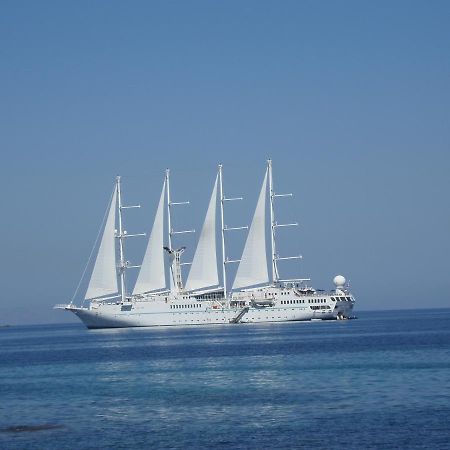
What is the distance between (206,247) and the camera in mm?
106375

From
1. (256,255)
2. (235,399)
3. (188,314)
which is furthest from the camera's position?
(188,314)

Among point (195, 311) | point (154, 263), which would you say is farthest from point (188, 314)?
point (154, 263)

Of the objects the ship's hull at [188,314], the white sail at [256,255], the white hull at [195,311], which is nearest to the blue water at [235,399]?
the white sail at [256,255]

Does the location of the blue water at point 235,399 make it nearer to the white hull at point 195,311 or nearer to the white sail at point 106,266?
the white sail at point 106,266

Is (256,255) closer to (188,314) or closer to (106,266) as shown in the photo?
(188,314)

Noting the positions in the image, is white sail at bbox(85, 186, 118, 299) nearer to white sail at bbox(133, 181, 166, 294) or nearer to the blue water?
white sail at bbox(133, 181, 166, 294)

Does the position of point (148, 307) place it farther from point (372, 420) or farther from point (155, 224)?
point (372, 420)

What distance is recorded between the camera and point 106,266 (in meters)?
108

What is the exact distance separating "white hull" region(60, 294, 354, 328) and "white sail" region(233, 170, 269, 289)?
4.65 metres

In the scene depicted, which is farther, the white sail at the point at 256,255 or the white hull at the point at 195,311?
the white hull at the point at 195,311

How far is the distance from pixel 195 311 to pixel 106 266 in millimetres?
11444

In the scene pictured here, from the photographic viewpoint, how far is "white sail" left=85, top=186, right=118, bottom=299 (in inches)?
4220

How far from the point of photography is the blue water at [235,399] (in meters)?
31.3

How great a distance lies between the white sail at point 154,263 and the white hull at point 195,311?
4071 mm
